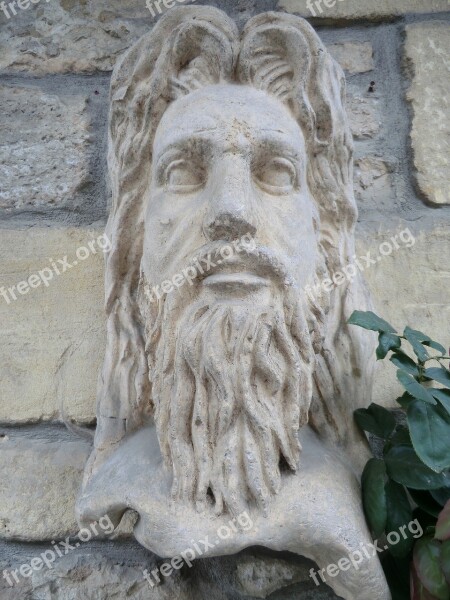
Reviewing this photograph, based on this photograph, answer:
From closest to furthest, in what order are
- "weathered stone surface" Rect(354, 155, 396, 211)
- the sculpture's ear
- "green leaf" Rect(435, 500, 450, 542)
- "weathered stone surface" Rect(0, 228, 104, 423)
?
"green leaf" Rect(435, 500, 450, 542)
the sculpture's ear
"weathered stone surface" Rect(0, 228, 104, 423)
"weathered stone surface" Rect(354, 155, 396, 211)

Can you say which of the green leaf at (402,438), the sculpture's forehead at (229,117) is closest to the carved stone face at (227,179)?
the sculpture's forehead at (229,117)

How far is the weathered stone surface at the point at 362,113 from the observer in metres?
1.18

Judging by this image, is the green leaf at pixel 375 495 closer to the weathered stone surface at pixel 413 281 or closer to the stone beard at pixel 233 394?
the stone beard at pixel 233 394

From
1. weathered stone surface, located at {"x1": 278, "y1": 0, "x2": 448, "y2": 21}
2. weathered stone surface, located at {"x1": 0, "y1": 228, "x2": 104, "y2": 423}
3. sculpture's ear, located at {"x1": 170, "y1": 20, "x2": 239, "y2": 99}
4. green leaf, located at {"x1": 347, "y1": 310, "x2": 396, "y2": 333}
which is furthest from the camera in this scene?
weathered stone surface, located at {"x1": 278, "y1": 0, "x2": 448, "y2": 21}

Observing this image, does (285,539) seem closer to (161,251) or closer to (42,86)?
(161,251)

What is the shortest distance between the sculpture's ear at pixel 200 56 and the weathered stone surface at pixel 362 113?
0.40m

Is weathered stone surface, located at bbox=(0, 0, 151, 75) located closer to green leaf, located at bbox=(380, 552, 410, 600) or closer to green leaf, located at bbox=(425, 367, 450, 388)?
green leaf, located at bbox=(425, 367, 450, 388)

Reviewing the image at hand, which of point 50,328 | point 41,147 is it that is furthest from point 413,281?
point 41,147

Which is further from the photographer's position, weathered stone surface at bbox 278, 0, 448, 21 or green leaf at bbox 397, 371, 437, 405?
weathered stone surface at bbox 278, 0, 448, 21

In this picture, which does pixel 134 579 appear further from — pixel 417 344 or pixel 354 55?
pixel 354 55

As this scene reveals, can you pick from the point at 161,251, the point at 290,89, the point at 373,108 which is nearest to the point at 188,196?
the point at 161,251

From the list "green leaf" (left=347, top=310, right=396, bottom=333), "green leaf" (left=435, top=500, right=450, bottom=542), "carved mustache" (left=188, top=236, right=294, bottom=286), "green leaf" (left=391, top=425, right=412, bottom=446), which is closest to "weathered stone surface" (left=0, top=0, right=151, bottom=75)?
"carved mustache" (left=188, top=236, right=294, bottom=286)

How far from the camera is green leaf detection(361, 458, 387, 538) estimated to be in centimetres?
72

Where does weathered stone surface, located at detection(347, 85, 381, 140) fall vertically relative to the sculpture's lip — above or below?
above
